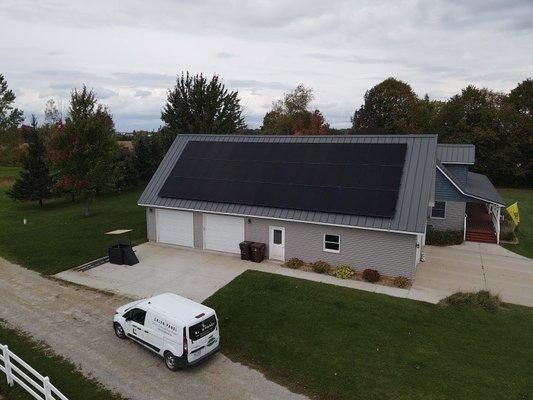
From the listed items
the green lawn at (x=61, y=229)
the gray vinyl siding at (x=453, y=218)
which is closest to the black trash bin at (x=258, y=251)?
the green lawn at (x=61, y=229)

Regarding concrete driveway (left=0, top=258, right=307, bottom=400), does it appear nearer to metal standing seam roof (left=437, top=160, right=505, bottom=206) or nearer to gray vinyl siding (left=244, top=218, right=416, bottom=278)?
gray vinyl siding (left=244, top=218, right=416, bottom=278)

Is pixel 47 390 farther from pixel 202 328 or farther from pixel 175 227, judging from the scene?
pixel 175 227

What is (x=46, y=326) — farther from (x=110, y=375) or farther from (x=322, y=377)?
(x=322, y=377)

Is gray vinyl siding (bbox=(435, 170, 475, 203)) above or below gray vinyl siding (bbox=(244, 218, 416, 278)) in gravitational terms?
above

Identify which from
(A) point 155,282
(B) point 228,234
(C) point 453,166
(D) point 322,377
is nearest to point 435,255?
(C) point 453,166

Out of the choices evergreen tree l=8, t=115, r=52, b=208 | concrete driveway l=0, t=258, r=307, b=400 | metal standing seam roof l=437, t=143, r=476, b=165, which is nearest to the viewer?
concrete driveway l=0, t=258, r=307, b=400

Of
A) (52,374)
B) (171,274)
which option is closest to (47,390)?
(52,374)

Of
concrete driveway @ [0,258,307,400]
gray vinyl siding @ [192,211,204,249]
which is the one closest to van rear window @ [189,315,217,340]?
concrete driveway @ [0,258,307,400]
